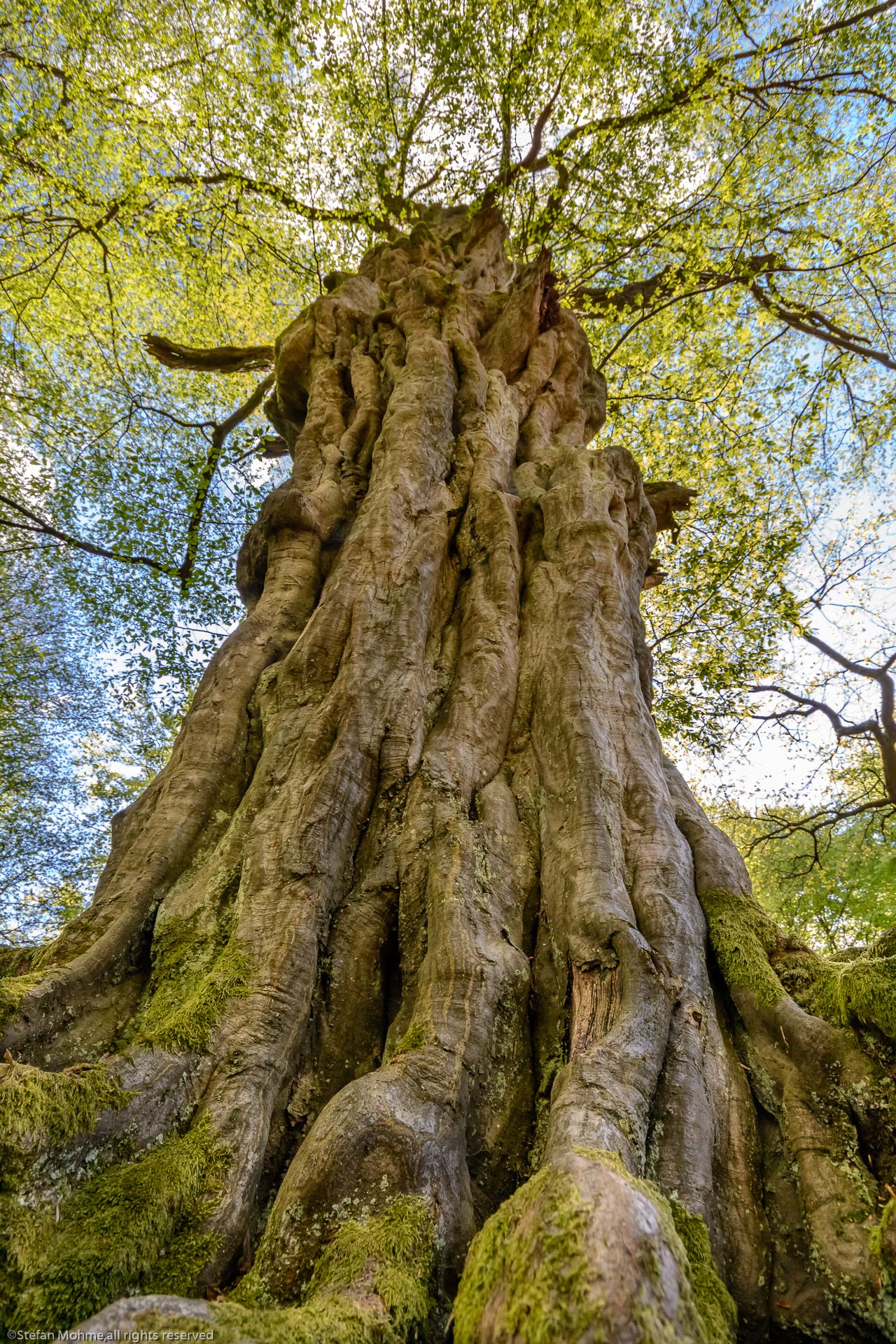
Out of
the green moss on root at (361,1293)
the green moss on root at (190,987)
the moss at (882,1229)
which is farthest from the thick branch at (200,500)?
the moss at (882,1229)

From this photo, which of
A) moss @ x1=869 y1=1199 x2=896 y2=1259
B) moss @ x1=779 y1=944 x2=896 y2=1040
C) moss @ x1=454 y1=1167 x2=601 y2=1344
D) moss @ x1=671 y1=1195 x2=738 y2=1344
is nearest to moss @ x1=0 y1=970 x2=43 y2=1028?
moss @ x1=454 y1=1167 x2=601 y2=1344

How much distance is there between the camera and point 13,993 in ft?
8.23

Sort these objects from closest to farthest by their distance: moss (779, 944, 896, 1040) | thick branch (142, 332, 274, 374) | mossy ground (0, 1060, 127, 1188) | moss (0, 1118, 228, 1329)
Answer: moss (0, 1118, 228, 1329) → mossy ground (0, 1060, 127, 1188) → moss (779, 944, 896, 1040) → thick branch (142, 332, 274, 374)

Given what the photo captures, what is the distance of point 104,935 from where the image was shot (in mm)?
2973

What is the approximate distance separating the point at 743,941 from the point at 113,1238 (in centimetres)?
287

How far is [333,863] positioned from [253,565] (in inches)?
129

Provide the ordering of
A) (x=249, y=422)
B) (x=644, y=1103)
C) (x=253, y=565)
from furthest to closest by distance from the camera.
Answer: (x=249, y=422), (x=253, y=565), (x=644, y=1103)

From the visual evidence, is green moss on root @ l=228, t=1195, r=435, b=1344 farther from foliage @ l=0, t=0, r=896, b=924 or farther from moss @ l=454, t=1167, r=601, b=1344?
foliage @ l=0, t=0, r=896, b=924

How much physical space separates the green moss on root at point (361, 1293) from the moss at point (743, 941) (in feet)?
6.03

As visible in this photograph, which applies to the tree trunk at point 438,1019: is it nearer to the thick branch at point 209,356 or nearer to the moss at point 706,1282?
the moss at point 706,1282

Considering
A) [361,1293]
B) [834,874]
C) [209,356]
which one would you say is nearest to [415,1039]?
[361,1293]

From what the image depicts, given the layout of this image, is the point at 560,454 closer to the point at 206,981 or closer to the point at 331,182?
the point at 206,981

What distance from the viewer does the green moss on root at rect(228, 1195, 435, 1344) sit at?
4.78ft

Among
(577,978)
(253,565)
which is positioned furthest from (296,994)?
(253,565)
